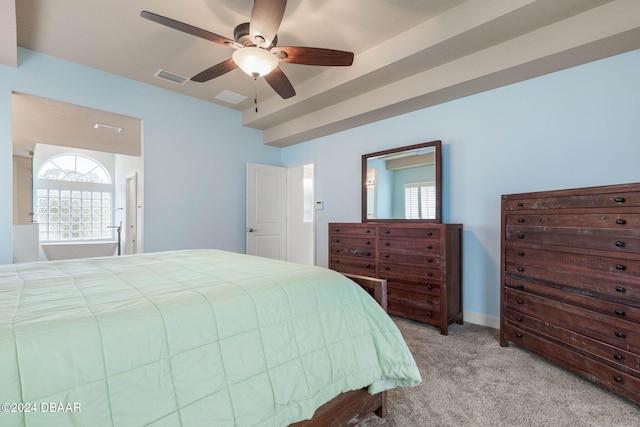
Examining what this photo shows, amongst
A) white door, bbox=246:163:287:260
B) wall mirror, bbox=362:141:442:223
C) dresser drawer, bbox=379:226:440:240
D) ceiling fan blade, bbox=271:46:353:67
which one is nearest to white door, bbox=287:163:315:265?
white door, bbox=246:163:287:260

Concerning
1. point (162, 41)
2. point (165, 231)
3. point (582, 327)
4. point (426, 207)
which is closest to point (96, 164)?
point (165, 231)

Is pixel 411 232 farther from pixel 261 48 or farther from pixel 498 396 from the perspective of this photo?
pixel 261 48

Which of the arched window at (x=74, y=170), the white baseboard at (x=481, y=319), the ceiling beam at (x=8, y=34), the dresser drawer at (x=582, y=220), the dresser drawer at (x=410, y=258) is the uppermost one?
the ceiling beam at (x=8, y=34)

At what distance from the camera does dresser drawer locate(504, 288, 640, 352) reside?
169 cm

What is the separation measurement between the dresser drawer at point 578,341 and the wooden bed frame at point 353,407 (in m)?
1.39

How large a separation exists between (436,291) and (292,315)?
2054 millimetres

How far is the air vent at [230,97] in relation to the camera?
3.91 metres

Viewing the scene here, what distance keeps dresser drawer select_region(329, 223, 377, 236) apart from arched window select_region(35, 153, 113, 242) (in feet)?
20.2

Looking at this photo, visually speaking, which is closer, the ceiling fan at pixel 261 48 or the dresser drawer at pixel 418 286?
the ceiling fan at pixel 261 48

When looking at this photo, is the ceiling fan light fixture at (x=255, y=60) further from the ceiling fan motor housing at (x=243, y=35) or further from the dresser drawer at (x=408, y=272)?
the dresser drawer at (x=408, y=272)

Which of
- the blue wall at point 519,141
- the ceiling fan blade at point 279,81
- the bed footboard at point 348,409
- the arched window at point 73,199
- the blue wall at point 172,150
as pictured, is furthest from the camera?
the arched window at point 73,199

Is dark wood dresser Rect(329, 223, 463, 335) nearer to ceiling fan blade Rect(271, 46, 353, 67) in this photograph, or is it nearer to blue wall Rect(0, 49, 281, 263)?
ceiling fan blade Rect(271, 46, 353, 67)

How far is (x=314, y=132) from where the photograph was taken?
14.4 ft

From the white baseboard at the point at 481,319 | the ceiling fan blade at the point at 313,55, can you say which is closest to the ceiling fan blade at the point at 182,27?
the ceiling fan blade at the point at 313,55
